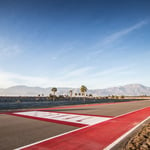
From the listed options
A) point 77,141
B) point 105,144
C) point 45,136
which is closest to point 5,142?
point 45,136

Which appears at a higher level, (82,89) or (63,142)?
(82,89)

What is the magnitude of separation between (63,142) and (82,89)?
348 feet

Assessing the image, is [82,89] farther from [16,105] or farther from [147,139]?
[147,139]

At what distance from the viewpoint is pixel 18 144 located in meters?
5.48

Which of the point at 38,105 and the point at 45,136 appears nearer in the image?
the point at 45,136

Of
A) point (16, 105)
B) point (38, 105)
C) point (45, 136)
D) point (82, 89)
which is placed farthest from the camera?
point (82, 89)

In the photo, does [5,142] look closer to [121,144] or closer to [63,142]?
[63,142]

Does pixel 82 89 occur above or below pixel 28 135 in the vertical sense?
above

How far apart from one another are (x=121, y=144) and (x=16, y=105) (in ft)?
63.8

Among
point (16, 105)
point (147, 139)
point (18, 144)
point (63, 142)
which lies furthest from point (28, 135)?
point (16, 105)

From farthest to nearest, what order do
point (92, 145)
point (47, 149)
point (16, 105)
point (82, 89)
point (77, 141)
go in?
1. point (82, 89)
2. point (16, 105)
3. point (77, 141)
4. point (92, 145)
5. point (47, 149)

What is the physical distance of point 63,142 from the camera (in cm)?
571

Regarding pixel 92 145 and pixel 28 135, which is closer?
pixel 92 145

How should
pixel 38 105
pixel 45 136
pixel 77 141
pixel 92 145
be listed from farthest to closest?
pixel 38 105 → pixel 45 136 → pixel 77 141 → pixel 92 145
